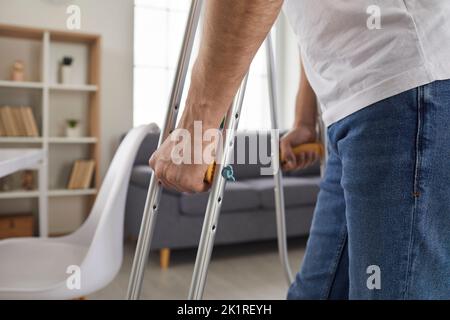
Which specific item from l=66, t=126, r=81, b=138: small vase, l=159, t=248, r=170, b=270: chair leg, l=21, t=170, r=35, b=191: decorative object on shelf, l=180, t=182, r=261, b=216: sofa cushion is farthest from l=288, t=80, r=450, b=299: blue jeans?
l=180, t=182, r=261, b=216: sofa cushion

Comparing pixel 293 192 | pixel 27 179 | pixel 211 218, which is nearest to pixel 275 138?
pixel 211 218

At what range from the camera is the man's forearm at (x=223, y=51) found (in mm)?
367

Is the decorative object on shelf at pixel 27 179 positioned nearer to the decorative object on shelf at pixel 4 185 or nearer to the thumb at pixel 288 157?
the decorative object on shelf at pixel 4 185

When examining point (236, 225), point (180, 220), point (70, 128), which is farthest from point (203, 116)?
point (236, 225)

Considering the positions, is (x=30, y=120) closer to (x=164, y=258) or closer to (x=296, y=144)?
(x=296, y=144)

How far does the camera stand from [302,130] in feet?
2.46

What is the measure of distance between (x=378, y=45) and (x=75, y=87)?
65 centimetres

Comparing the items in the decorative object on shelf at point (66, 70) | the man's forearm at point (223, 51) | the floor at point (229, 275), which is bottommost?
the floor at point (229, 275)

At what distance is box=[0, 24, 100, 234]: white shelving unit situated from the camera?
765 mm

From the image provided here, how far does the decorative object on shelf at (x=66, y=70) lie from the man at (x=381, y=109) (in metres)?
0.47

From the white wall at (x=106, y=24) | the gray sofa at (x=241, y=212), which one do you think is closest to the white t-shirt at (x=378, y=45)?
the white wall at (x=106, y=24)

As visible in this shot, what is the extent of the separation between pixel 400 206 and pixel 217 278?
1400 millimetres

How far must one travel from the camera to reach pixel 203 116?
0.43 m
